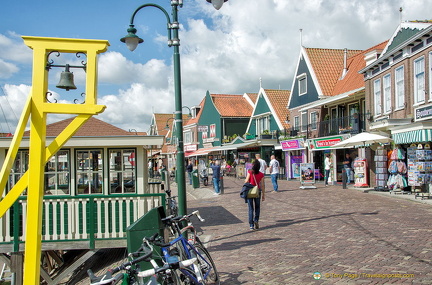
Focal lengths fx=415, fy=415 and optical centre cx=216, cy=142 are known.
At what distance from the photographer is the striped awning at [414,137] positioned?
1435 centimetres

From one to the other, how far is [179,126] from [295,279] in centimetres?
374

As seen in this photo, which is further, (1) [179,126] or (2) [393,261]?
(1) [179,126]

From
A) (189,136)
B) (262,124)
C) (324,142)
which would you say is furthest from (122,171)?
(189,136)

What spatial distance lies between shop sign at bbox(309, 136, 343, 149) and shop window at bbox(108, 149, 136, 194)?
50.6 feet


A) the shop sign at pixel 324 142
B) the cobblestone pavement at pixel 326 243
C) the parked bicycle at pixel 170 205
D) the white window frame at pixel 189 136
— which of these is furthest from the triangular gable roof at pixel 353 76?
the white window frame at pixel 189 136

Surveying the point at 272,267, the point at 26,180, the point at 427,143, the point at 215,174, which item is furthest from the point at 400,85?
the point at 26,180

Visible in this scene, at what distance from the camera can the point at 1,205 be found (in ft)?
13.2

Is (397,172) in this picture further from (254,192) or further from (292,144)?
(292,144)

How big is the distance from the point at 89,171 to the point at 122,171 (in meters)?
0.83

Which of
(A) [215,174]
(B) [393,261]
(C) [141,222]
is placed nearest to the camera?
(C) [141,222]

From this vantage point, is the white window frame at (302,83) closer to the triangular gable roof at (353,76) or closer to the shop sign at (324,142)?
the triangular gable roof at (353,76)

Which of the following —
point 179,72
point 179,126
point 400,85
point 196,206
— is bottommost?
point 196,206

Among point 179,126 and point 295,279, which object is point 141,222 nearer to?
point 295,279

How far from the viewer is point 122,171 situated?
10.8m
